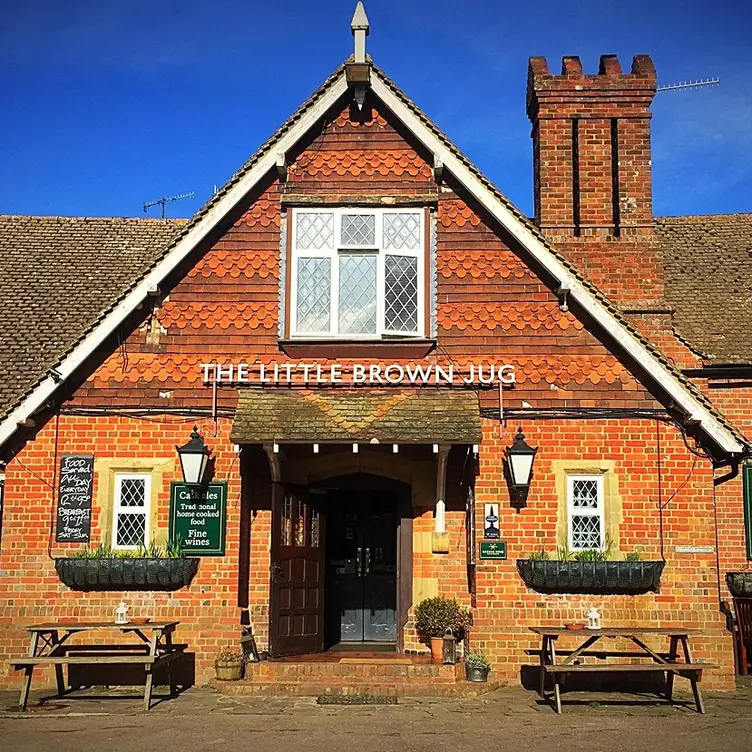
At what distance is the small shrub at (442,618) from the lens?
12.8 meters

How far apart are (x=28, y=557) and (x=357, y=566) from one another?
511 centimetres

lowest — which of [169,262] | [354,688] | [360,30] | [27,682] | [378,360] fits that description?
[354,688]

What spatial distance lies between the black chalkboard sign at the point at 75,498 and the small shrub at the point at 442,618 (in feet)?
14.9

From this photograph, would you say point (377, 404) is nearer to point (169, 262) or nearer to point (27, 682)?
point (169, 262)

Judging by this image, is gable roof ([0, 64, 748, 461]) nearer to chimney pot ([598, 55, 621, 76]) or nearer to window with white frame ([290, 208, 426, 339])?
window with white frame ([290, 208, 426, 339])

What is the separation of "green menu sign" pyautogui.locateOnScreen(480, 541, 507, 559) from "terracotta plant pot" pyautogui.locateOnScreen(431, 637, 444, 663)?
1.20 meters

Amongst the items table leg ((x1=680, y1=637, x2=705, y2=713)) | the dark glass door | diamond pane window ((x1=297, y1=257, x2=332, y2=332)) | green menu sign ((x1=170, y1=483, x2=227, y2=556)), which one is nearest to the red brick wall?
green menu sign ((x1=170, y1=483, x2=227, y2=556))

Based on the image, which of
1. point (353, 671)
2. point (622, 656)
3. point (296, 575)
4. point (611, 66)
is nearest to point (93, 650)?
point (296, 575)

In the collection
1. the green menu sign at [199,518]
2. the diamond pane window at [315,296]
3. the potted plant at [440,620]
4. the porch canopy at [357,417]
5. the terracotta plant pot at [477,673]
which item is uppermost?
the diamond pane window at [315,296]

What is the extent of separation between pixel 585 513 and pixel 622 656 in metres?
1.85

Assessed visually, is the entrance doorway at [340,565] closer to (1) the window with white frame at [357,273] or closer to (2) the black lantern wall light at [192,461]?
(2) the black lantern wall light at [192,461]

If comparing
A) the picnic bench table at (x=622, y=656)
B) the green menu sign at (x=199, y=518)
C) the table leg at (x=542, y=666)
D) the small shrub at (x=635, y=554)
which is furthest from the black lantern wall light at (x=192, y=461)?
the small shrub at (x=635, y=554)

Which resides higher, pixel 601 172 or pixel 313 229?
pixel 601 172

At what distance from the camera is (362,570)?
1570cm
